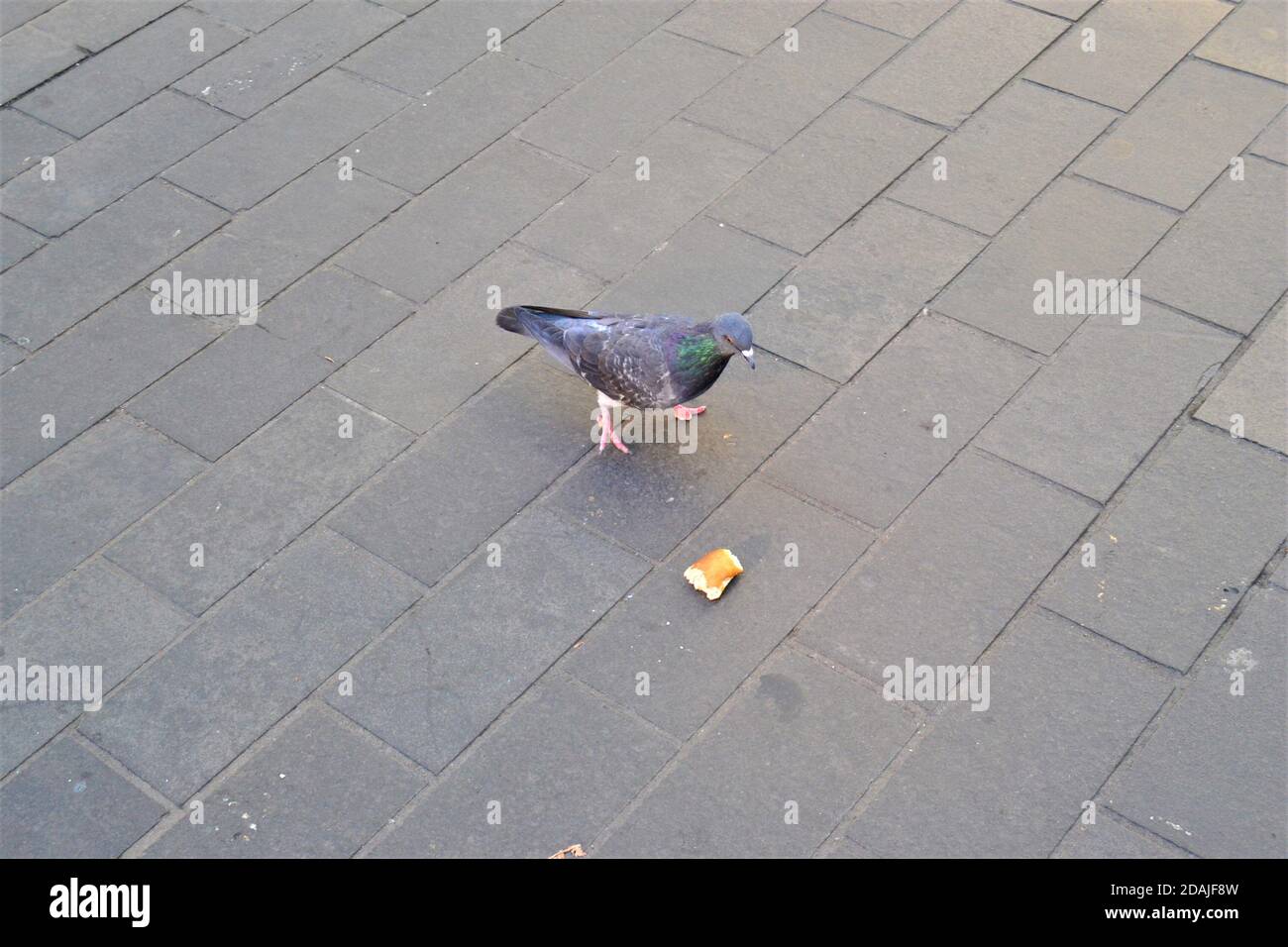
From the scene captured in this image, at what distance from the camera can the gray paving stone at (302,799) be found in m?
4.76

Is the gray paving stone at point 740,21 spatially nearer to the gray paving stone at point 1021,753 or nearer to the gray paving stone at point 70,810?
the gray paving stone at point 1021,753

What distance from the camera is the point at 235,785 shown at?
4.93 m

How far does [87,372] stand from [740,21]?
15.5ft

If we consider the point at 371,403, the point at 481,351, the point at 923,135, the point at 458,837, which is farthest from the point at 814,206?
the point at 458,837

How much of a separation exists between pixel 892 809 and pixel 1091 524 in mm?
1740

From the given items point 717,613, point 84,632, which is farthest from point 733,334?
point 84,632

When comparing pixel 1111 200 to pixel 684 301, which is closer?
pixel 684 301

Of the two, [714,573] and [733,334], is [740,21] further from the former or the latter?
[714,573]

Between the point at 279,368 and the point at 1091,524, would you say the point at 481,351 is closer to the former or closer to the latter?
the point at 279,368

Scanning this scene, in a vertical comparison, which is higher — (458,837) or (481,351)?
(481,351)

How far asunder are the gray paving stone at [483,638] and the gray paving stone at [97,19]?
5136 millimetres

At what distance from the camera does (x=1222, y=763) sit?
488 cm

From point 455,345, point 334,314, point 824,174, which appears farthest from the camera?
point 824,174

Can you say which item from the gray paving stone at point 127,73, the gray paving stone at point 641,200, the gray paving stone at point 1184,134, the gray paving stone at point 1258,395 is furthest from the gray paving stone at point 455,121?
the gray paving stone at point 1258,395
